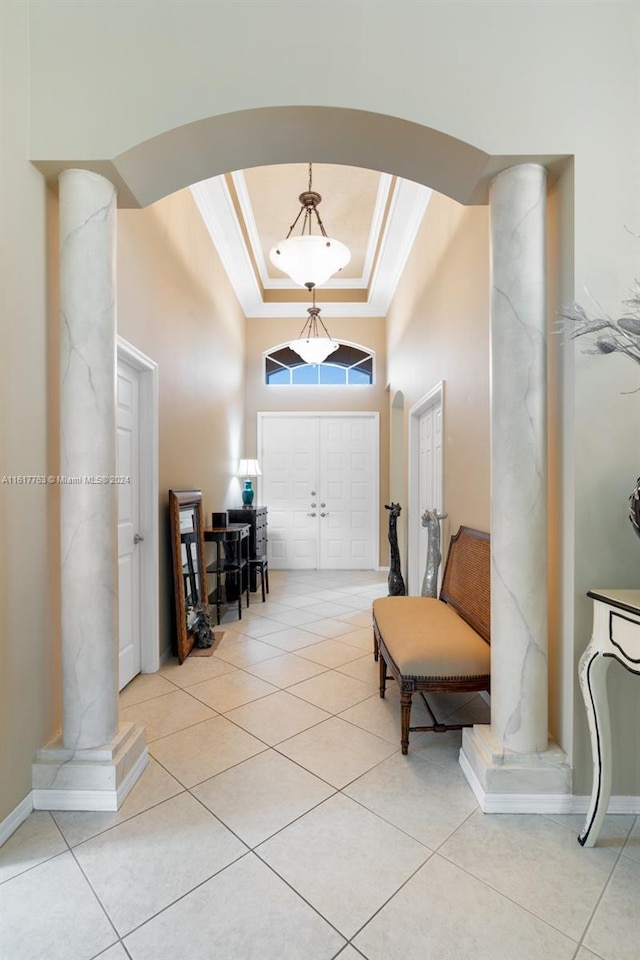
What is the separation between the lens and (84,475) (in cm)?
200

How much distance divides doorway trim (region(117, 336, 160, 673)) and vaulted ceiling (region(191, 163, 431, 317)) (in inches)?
84.2

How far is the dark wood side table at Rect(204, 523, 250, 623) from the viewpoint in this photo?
4.57 meters

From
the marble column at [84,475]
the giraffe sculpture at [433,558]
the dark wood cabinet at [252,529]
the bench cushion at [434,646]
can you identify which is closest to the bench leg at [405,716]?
the bench cushion at [434,646]

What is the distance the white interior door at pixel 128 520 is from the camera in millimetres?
3107

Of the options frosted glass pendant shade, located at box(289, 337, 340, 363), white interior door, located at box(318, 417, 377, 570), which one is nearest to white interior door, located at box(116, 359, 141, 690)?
frosted glass pendant shade, located at box(289, 337, 340, 363)

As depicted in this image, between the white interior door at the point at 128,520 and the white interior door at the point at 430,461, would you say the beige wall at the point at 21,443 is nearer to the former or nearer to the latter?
the white interior door at the point at 128,520

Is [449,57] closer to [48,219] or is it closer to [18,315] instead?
[48,219]

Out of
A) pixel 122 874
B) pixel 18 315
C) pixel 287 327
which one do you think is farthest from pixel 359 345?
pixel 122 874

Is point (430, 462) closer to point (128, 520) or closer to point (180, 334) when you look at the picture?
point (180, 334)

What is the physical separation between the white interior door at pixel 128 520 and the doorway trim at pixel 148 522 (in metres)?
0.03

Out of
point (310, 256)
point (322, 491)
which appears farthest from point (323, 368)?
point (310, 256)

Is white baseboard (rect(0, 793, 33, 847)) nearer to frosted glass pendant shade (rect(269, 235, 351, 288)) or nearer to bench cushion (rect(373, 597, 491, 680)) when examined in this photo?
bench cushion (rect(373, 597, 491, 680))

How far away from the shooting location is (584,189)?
1.89 metres

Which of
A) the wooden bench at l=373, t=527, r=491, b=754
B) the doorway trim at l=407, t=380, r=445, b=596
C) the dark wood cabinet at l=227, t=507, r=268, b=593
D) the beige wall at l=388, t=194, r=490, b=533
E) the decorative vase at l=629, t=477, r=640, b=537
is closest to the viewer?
the decorative vase at l=629, t=477, r=640, b=537
